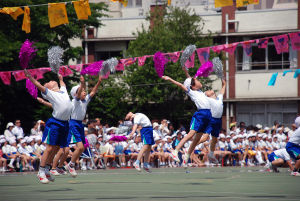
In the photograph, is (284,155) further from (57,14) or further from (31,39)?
(31,39)

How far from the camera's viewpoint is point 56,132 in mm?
10672

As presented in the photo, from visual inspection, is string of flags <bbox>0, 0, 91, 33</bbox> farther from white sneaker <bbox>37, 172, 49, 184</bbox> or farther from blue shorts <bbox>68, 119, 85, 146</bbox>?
white sneaker <bbox>37, 172, 49, 184</bbox>

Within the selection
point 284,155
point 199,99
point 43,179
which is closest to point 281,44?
point 284,155

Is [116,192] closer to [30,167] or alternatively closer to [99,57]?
[30,167]

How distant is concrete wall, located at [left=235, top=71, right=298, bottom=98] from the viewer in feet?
113

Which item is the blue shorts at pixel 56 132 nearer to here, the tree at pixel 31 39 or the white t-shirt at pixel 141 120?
the white t-shirt at pixel 141 120

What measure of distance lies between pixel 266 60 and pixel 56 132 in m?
26.4

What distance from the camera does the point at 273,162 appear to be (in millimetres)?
15172

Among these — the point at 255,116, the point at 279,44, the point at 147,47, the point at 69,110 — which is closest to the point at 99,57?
the point at 147,47

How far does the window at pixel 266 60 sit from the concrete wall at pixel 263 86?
0.51 m

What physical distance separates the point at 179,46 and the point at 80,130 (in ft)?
61.4

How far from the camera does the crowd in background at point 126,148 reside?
21750 millimetres

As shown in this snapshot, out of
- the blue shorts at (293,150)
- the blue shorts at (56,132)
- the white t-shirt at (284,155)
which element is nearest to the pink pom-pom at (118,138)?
the white t-shirt at (284,155)

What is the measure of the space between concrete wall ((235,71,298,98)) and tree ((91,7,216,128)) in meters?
3.46
